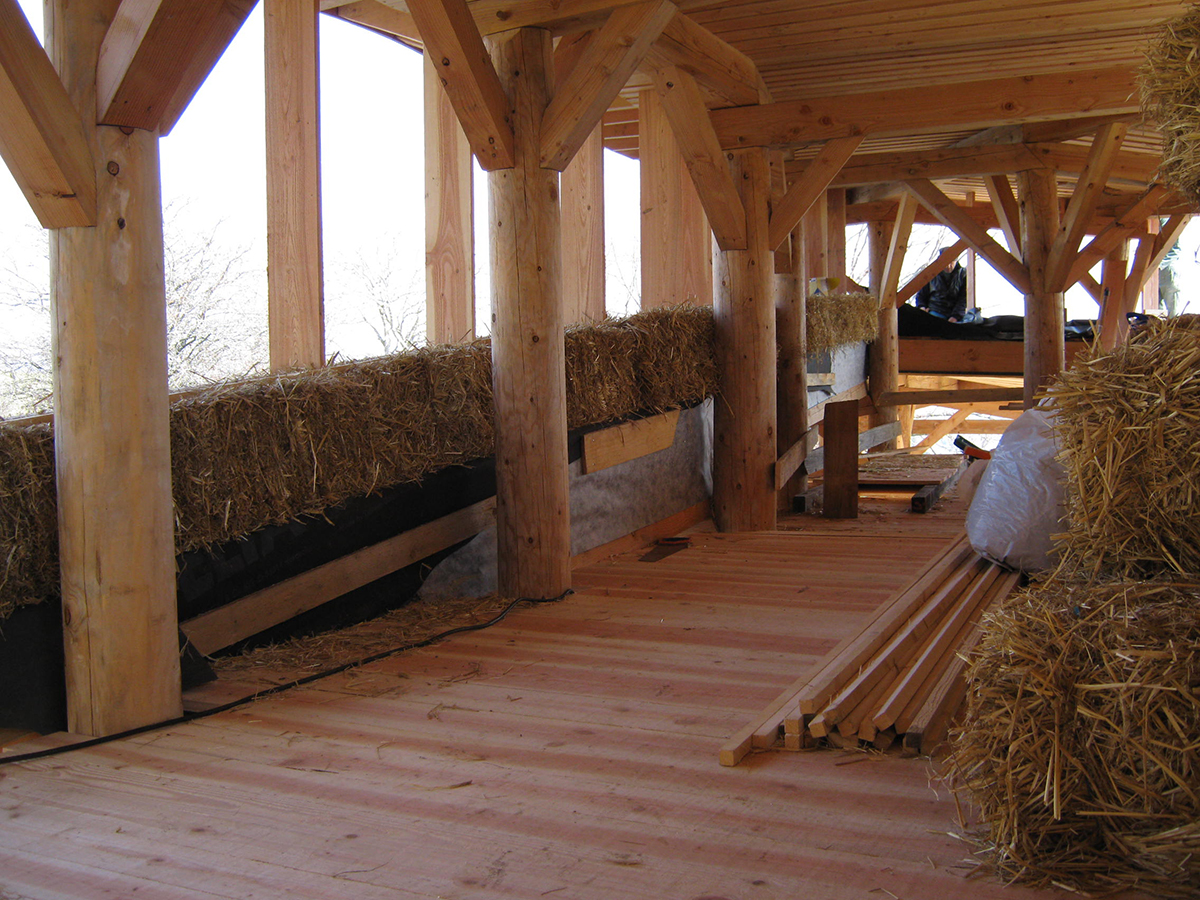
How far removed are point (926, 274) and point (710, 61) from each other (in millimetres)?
6742

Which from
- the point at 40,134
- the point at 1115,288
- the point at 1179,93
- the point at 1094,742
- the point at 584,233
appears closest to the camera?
the point at 1094,742

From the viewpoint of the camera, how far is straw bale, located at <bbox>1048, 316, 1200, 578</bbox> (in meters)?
2.12

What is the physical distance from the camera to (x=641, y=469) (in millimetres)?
6035

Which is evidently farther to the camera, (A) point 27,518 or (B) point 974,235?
(B) point 974,235

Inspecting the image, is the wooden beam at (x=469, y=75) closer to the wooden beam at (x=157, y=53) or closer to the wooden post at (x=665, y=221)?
the wooden beam at (x=157, y=53)

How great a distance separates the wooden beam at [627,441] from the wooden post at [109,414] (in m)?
2.77

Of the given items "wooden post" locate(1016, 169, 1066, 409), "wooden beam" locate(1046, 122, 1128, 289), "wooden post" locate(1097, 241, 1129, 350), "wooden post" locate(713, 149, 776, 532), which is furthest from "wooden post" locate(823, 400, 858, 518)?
"wooden post" locate(1097, 241, 1129, 350)

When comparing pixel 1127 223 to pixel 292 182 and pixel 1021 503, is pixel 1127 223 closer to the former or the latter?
pixel 1021 503

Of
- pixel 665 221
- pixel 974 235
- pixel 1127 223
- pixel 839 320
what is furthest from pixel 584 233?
pixel 1127 223

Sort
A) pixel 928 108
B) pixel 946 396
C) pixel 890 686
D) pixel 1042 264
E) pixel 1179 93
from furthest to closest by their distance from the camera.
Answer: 1. pixel 946 396
2. pixel 1042 264
3. pixel 928 108
4. pixel 890 686
5. pixel 1179 93

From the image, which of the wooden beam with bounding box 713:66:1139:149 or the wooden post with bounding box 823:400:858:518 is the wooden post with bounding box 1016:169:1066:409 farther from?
the wooden post with bounding box 823:400:858:518

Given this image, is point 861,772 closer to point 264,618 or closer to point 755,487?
point 264,618

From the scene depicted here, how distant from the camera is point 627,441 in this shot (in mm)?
5844

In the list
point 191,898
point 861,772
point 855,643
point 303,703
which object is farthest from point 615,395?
point 191,898
